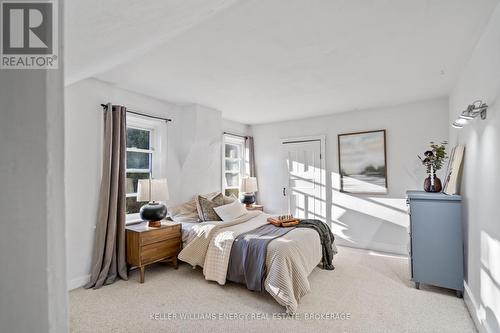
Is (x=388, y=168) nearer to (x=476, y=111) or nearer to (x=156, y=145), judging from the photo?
(x=476, y=111)

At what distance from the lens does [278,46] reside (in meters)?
2.36

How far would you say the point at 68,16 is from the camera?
4.00 feet

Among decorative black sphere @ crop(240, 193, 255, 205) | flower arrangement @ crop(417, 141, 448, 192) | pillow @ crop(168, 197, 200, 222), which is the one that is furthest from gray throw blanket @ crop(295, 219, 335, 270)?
decorative black sphere @ crop(240, 193, 255, 205)

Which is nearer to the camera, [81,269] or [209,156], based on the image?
[81,269]

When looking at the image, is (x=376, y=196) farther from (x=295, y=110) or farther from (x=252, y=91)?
(x=252, y=91)

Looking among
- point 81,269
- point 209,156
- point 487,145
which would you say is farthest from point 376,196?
point 81,269

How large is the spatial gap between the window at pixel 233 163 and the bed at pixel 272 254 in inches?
63.9

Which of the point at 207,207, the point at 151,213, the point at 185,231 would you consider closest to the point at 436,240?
the point at 207,207

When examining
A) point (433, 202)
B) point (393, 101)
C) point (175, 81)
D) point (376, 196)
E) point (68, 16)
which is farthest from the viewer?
point (376, 196)

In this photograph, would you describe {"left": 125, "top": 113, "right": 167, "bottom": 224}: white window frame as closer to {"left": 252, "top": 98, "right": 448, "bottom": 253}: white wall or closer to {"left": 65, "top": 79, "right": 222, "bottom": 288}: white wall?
{"left": 65, "top": 79, "right": 222, "bottom": 288}: white wall

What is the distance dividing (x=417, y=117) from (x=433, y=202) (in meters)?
1.85

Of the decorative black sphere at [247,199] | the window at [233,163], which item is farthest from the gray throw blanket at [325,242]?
the window at [233,163]

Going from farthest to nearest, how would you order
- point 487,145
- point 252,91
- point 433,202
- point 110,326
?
point 252,91 < point 433,202 < point 110,326 < point 487,145

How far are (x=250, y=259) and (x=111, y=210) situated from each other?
5.83 ft
